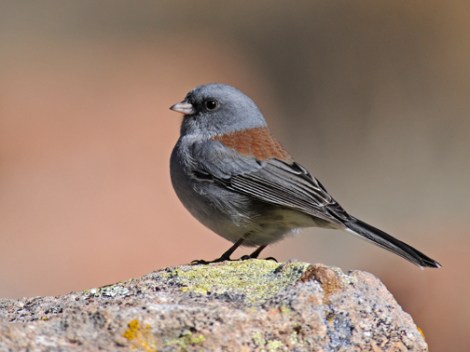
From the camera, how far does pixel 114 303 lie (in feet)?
10.3

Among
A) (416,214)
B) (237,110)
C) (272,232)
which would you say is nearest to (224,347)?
(272,232)

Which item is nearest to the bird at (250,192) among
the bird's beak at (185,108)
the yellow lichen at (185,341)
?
the bird's beak at (185,108)

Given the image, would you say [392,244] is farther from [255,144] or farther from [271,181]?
[255,144]

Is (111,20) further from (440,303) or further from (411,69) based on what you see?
(440,303)

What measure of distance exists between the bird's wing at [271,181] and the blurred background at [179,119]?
5.88 feet

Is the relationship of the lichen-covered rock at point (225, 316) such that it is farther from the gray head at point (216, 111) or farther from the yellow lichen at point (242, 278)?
the gray head at point (216, 111)

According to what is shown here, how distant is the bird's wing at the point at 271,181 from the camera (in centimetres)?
533

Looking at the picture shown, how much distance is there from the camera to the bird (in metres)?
5.29

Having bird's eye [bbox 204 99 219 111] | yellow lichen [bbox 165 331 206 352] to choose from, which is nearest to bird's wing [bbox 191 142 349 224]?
bird's eye [bbox 204 99 219 111]

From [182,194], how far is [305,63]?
500 centimetres

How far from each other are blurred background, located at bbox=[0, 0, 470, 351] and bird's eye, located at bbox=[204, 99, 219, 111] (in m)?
1.99

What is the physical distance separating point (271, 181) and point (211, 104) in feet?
2.66

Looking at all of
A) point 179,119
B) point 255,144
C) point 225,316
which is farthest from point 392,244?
point 179,119

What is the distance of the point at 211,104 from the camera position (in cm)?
609
